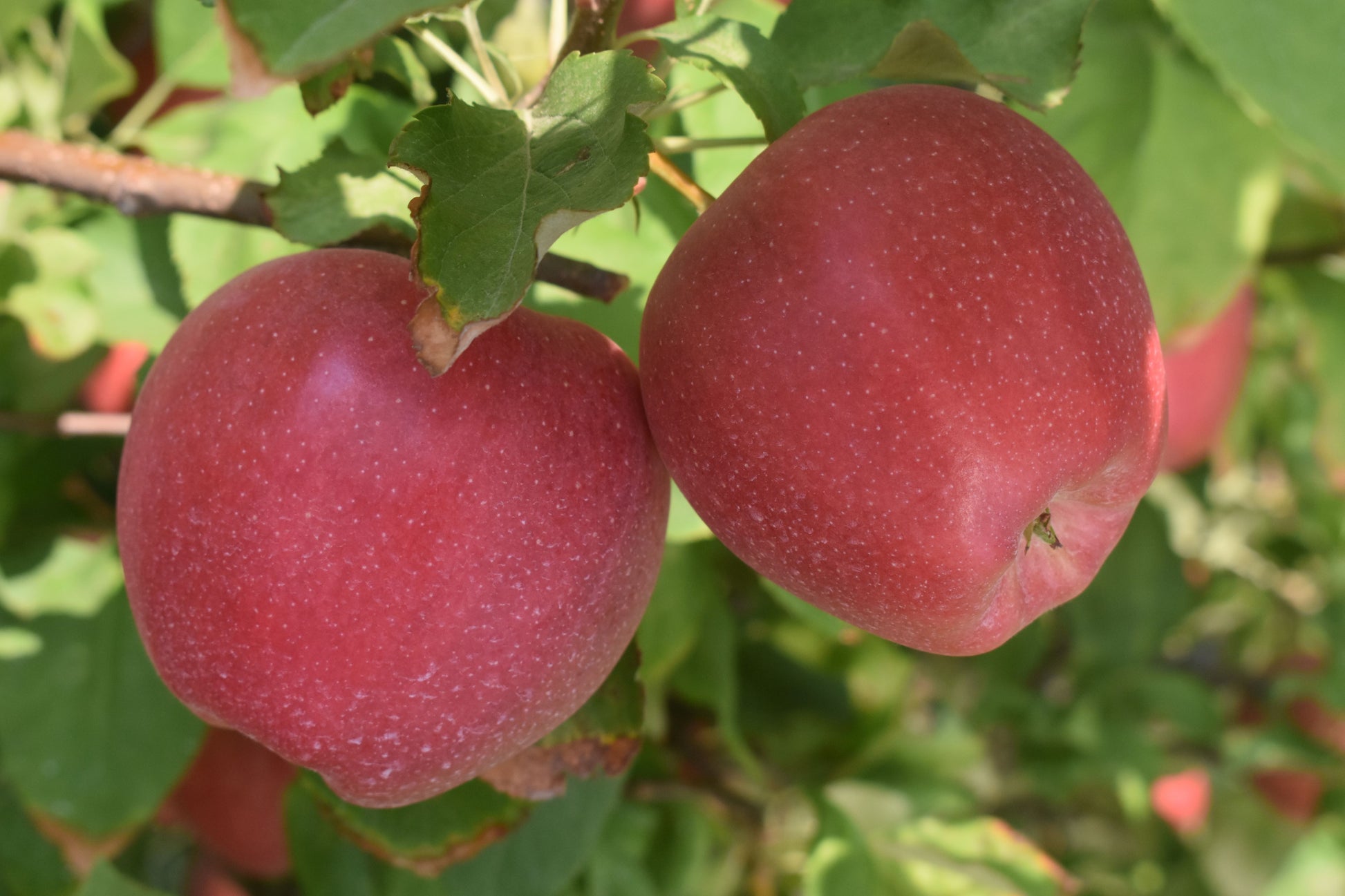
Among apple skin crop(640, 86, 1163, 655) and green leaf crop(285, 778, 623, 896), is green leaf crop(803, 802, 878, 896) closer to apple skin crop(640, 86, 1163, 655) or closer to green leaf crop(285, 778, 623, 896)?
green leaf crop(285, 778, 623, 896)

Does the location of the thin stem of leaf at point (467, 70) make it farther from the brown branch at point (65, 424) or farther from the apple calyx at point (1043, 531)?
the brown branch at point (65, 424)

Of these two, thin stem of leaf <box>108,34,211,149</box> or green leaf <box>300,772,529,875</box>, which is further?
thin stem of leaf <box>108,34,211,149</box>

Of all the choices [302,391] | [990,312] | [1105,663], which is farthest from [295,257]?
[1105,663]

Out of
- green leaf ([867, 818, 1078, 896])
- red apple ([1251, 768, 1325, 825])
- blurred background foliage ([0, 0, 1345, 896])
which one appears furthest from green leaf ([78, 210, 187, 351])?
red apple ([1251, 768, 1325, 825])

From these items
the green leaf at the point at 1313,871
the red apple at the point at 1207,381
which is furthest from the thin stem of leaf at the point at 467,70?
the green leaf at the point at 1313,871

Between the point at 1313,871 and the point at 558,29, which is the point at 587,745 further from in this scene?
the point at 1313,871
